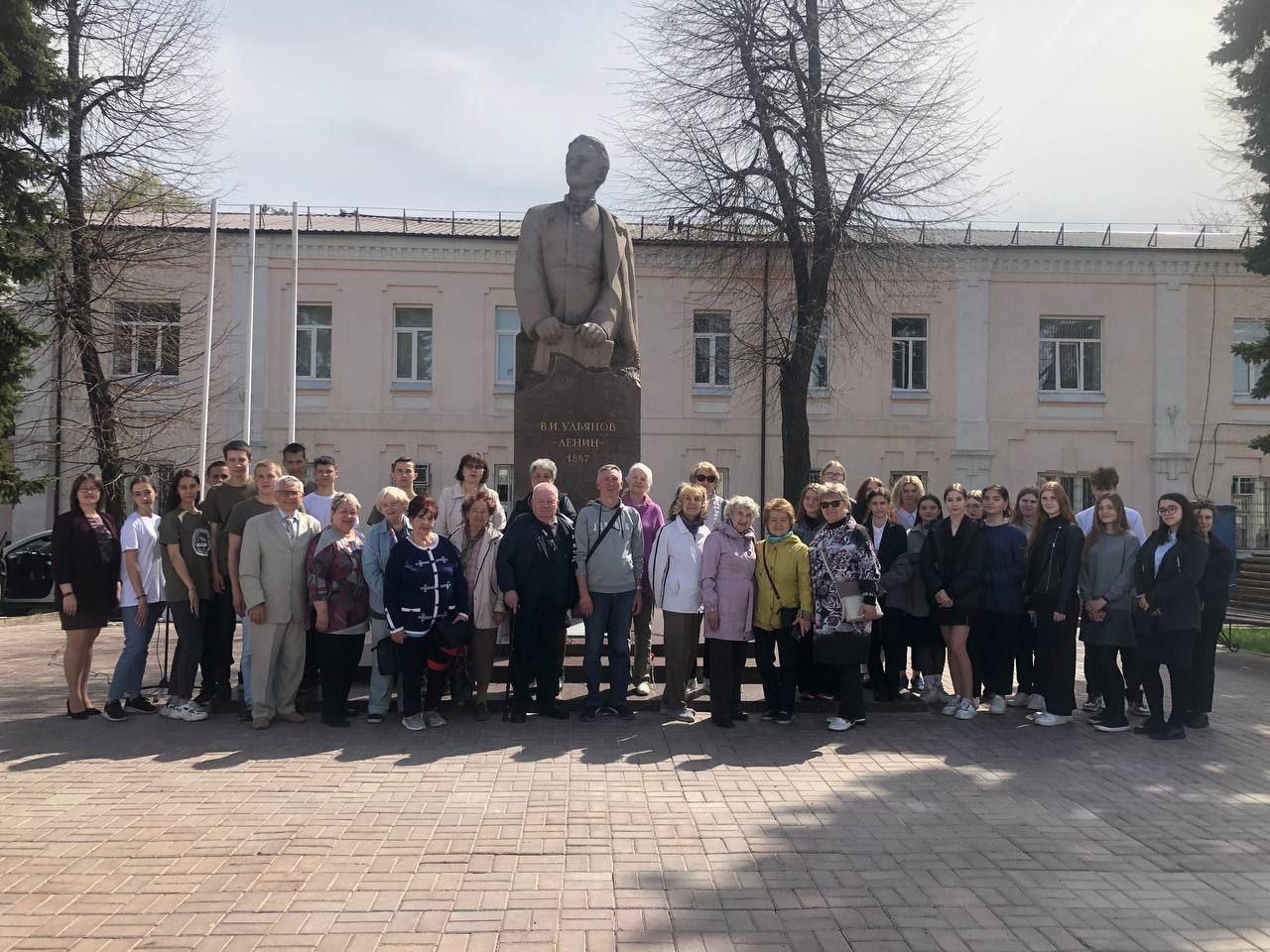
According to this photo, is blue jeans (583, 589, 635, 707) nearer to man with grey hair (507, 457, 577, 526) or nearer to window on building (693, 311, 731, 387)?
man with grey hair (507, 457, 577, 526)

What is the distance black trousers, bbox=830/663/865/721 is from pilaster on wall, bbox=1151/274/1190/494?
797 inches

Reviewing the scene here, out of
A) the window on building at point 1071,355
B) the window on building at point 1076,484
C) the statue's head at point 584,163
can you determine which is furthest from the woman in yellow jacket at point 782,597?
the window on building at point 1071,355

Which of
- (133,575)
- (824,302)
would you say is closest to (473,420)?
(824,302)

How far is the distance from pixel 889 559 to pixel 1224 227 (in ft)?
58.2

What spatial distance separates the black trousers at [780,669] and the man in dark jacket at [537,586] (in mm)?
1419

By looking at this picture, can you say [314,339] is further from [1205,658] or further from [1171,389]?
[1205,658]

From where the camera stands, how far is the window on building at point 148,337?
1997cm

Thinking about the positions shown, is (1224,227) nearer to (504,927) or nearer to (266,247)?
(266,247)

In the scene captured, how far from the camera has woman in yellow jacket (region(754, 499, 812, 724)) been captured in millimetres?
7453

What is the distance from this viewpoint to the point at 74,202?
18.5 m

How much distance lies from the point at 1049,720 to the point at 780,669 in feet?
6.79

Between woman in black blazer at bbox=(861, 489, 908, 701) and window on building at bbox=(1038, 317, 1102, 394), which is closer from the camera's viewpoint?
woman in black blazer at bbox=(861, 489, 908, 701)

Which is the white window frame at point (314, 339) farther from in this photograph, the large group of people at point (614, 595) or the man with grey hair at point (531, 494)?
the man with grey hair at point (531, 494)

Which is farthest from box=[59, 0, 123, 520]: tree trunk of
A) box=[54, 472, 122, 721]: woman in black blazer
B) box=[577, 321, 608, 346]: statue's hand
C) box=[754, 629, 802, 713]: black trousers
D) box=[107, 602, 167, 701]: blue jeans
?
box=[754, 629, 802, 713]: black trousers
